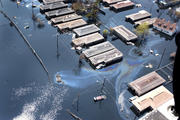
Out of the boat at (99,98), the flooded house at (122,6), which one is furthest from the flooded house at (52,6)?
the boat at (99,98)

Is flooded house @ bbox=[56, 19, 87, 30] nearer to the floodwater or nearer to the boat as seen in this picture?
the floodwater

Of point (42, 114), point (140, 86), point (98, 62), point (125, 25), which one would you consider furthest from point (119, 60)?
point (42, 114)

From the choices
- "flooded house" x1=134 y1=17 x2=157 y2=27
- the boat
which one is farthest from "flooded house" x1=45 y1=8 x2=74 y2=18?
the boat

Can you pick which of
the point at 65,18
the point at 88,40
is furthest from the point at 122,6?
the point at 88,40

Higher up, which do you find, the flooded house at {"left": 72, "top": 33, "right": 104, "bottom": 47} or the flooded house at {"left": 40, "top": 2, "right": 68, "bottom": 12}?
the flooded house at {"left": 40, "top": 2, "right": 68, "bottom": 12}

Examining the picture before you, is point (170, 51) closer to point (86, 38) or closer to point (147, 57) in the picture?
point (147, 57)

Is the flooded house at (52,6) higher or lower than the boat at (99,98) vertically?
higher

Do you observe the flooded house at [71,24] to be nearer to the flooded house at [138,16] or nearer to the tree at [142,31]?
the flooded house at [138,16]

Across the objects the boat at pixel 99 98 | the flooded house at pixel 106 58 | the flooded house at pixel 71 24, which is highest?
the flooded house at pixel 71 24
